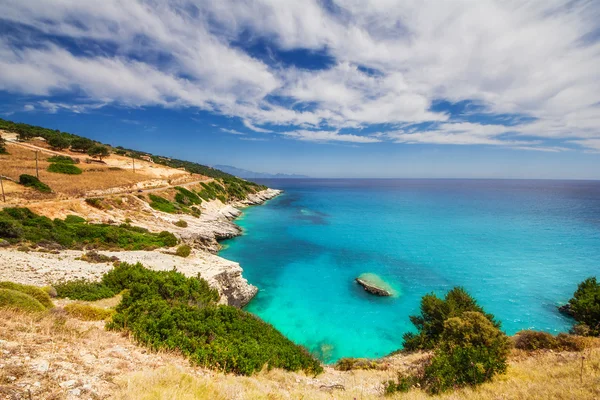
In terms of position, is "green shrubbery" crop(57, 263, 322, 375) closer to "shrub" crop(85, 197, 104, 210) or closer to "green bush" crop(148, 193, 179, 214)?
"shrub" crop(85, 197, 104, 210)

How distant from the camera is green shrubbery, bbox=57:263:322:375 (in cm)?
826

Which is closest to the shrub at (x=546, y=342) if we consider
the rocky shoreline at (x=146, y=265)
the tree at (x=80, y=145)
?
the rocky shoreline at (x=146, y=265)

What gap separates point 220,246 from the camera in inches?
1438

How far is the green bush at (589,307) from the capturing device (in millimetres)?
14883

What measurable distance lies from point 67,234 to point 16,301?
711 inches

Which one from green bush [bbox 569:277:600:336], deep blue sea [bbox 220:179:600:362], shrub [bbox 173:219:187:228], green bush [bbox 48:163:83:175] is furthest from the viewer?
green bush [bbox 48:163:83:175]

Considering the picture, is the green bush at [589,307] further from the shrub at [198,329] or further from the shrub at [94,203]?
the shrub at [94,203]

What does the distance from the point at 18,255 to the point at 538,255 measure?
5595 centimetres

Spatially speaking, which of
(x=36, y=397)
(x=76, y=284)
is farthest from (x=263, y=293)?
(x=36, y=397)

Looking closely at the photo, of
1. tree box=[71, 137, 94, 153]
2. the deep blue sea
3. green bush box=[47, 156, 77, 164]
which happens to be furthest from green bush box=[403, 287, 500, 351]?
tree box=[71, 137, 94, 153]

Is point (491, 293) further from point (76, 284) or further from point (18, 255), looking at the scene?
point (18, 255)

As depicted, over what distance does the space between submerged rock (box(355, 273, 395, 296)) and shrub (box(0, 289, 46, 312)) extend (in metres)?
23.3

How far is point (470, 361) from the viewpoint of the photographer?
8539 mm

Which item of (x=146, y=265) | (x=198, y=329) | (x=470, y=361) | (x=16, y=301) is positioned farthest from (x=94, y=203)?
(x=470, y=361)
